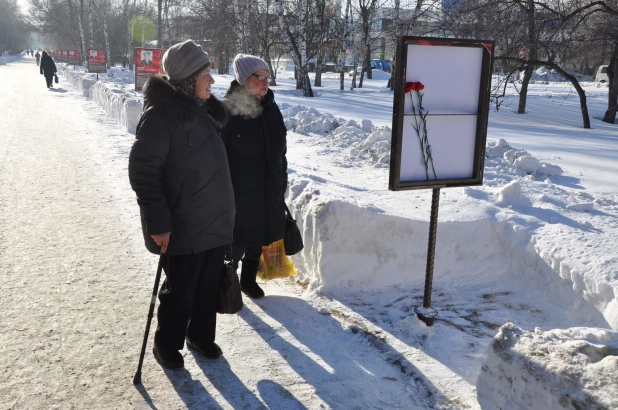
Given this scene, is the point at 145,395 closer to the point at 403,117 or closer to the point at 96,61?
the point at 403,117

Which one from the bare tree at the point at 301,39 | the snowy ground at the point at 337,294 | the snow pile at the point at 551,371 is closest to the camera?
the snow pile at the point at 551,371

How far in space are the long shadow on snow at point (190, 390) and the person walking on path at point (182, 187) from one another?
0.20 ft

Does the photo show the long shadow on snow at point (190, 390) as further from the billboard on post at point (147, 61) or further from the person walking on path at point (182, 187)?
the billboard on post at point (147, 61)

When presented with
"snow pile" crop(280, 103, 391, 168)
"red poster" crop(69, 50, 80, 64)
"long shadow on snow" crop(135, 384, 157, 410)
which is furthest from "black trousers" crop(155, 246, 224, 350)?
"red poster" crop(69, 50, 80, 64)

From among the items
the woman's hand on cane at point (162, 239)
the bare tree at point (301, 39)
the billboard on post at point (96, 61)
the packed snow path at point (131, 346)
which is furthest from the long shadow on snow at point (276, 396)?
the billboard on post at point (96, 61)

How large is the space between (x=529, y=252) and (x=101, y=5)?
50584mm

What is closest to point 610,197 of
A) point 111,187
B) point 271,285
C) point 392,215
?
point 392,215

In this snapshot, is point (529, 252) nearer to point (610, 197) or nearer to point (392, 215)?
point (392, 215)

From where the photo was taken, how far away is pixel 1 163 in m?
9.09

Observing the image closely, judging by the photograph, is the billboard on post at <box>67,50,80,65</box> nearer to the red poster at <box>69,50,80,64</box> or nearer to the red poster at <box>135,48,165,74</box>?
the red poster at <box>69,50,80,64</box>

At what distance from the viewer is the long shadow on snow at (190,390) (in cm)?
299

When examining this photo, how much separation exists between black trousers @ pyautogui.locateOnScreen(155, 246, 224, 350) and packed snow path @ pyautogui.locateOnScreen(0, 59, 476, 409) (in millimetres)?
183

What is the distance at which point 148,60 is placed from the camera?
15930 millimetres

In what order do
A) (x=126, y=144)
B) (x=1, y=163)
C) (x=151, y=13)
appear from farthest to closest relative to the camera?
(x=151, y=13) < (x=126, y=144) < (x=1, y=163)
